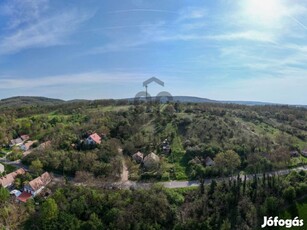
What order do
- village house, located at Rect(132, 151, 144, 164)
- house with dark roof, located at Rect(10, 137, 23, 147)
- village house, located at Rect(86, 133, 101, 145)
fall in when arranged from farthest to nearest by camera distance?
house with dark roof, located at Rect(10, 137, 23, 147), village house, located at Rect(86, 133, 101, 145), village house, located at Rect(132, 151, 144, 164)

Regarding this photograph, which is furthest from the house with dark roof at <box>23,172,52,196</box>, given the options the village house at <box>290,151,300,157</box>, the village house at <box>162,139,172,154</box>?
the village house at <box>290,151,300,157</box>

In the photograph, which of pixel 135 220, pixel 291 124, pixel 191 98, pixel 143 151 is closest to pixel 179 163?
pixel 143 151

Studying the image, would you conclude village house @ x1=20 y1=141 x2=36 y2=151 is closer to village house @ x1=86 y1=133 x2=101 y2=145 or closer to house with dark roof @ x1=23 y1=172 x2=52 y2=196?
village house @ x1=86 y1=133 x2=101 y2=145

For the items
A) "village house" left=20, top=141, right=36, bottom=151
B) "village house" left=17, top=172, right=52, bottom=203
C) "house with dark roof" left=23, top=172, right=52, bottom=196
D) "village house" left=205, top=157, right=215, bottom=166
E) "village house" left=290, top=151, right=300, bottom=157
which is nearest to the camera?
"village house" left=17, top=172, right=52, bottom=203

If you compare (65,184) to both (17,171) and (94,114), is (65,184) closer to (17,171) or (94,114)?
(17,171)

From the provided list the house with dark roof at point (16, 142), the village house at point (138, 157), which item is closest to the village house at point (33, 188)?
the village house at point (138, 157)

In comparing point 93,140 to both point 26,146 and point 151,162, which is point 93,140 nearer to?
point 151,162

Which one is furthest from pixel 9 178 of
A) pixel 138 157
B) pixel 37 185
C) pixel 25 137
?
pixel 25 137

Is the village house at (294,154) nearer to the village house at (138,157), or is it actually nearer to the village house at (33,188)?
the village house at (138,157)
